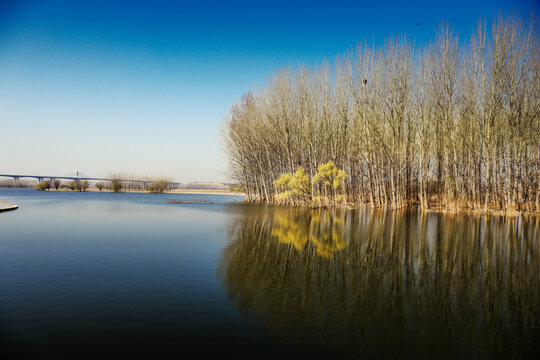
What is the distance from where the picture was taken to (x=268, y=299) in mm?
5594

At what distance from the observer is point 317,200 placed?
29.5 m

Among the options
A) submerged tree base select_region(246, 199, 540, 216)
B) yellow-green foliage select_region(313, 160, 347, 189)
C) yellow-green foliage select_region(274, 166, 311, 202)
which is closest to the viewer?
submerged tree base select_region(246, 199, 540, 216)

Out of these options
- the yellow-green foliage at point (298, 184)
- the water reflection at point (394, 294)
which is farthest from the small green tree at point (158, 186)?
the water reflection at point (394, 294)

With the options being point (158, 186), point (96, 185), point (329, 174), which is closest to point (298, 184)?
point (329, 174)

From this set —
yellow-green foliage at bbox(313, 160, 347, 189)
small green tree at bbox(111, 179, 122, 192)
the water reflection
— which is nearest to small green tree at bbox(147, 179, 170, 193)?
small green tree at bbox(111, 179, 122, 192)

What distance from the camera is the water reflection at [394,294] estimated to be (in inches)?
166

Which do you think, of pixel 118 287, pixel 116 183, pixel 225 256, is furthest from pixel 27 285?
pixel 116 183

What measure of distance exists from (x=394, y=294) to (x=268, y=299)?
8.66 ft

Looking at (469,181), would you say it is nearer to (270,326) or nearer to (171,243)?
(171,243)

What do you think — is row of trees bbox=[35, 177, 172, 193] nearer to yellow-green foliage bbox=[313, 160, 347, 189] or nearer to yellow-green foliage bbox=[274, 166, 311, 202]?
yellow-green foliage bbox=[274, 166, 311, 202]

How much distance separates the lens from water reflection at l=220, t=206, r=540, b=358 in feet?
13.8

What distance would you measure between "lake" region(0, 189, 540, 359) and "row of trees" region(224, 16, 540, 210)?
15013 mm

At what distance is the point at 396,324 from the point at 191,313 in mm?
3418

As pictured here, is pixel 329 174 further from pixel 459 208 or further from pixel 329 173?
pixel 459 208
